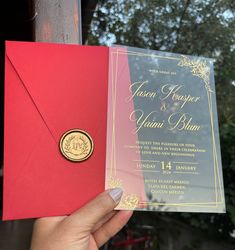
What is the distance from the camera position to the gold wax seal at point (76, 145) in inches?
30.5

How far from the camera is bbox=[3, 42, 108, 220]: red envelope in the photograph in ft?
2.47

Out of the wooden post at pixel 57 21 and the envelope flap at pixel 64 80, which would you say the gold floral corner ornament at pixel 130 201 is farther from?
the wooden post at pixel 57 21

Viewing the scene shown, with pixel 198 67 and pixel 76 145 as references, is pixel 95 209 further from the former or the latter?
pixel 198 67

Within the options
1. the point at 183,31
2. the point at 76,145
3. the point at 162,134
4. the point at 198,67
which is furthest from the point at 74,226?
the point at 183,31

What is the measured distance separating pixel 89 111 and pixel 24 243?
8.08 feet

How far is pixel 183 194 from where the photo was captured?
804 mm

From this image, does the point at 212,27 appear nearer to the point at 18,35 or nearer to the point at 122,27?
the point at 122,27

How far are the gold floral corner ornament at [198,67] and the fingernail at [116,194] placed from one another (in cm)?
34

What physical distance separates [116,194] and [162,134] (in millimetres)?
174

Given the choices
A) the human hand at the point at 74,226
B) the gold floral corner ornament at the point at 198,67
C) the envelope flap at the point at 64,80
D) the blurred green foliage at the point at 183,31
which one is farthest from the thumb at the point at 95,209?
the blurred green foliage at the point at 183,31

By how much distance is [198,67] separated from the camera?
2.92ft

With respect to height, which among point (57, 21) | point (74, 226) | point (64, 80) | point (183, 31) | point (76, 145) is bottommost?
point (74, 226)

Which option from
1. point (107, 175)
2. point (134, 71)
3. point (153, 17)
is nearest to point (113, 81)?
point (134, 71)

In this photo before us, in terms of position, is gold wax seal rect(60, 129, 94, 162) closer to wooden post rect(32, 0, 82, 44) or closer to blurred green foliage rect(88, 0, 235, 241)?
wooden post rect(32, 0, 82, 44)
